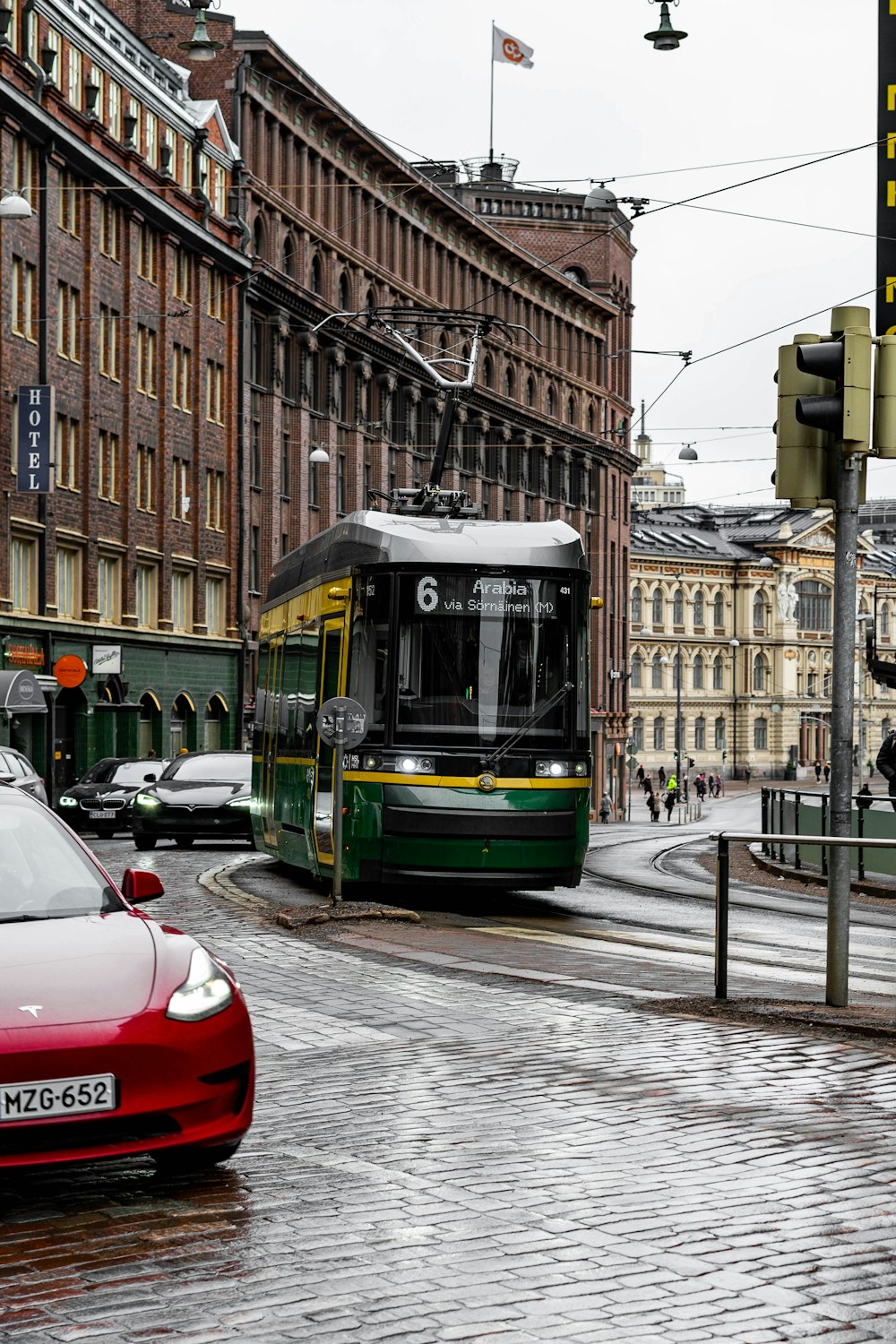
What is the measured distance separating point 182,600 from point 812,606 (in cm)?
9512

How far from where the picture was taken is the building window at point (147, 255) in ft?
176

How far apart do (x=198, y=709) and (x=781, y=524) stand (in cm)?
9254

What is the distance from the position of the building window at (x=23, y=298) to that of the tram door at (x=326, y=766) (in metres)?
28.1

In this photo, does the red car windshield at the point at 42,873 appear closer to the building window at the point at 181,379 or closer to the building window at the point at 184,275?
the building window at the point at 181,379

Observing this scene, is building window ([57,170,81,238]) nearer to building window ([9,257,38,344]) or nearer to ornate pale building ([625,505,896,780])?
building window ([9,257,38,344])

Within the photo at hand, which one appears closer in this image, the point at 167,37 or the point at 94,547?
the point at 94,547

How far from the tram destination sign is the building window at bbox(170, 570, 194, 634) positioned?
38.6m

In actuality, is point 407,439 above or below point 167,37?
below

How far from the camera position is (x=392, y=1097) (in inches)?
339

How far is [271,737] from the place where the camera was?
77.6 feet

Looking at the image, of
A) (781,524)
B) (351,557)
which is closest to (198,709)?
(351,557)

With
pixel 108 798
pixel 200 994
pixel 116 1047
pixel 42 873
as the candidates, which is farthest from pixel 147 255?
pixel 116 1047

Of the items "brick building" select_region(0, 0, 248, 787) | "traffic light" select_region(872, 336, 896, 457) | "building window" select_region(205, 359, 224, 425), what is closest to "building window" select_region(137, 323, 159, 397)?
"brick building" select_region(0, 0, 248, 787)

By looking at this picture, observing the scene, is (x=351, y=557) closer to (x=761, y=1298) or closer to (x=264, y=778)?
(x=264, y=778)
